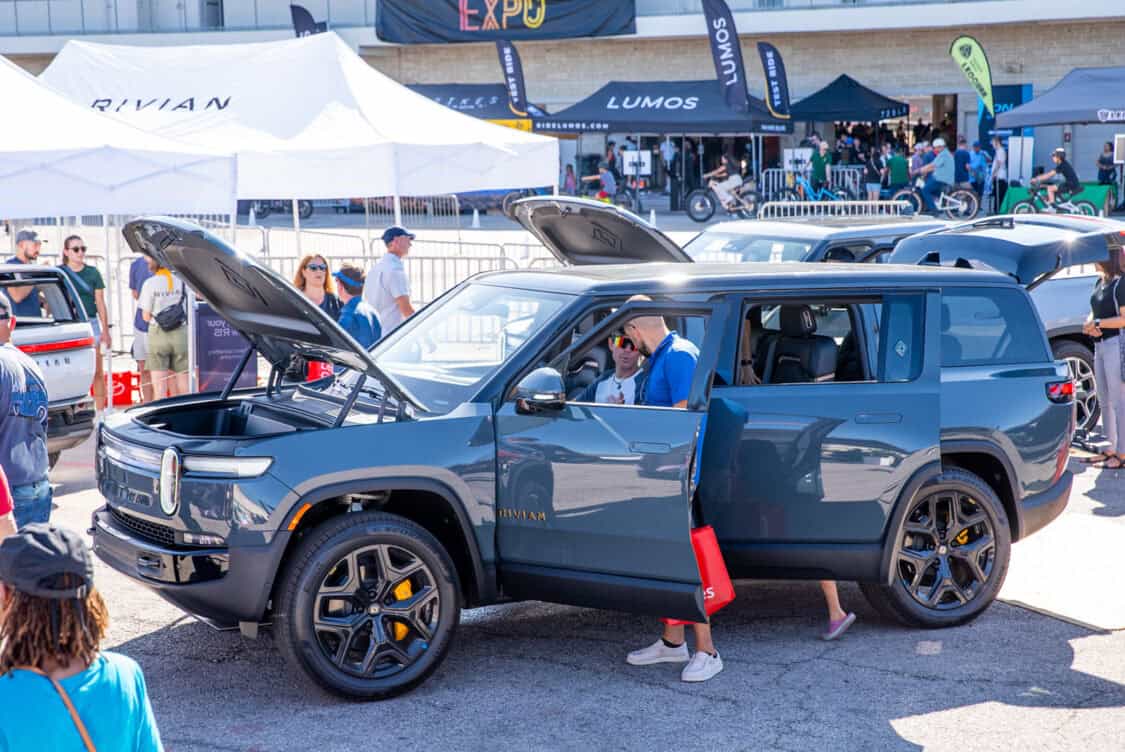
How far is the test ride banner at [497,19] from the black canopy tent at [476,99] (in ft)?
9.92

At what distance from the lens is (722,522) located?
21.0 feet

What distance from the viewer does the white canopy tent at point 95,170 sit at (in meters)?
12.3

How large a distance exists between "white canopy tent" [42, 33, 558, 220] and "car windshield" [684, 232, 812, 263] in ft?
15.7

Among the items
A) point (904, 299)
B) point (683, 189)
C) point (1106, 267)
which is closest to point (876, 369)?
point (904, 299)

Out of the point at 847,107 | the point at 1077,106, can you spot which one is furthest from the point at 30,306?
the point at 847,107

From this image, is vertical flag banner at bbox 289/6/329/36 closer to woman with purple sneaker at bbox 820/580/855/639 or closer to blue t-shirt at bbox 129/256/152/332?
blue t-shirt at bbox 129/256/152/332

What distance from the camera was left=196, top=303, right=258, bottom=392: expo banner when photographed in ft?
38.6

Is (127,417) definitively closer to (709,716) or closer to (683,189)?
(709,716)

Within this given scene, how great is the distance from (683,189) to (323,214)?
426 inches

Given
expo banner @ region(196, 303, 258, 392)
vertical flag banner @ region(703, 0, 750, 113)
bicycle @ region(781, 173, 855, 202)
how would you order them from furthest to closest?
vertical flag banner @ region(703, 0, 750, 113) → bicycle @ region(781, 173, 855, 202) → expo banner @ region(196, 303, 258, 392)

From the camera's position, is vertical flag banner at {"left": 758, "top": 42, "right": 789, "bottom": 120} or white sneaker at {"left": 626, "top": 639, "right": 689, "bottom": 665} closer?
white sneaker at {"left": 626, "top": 639, "right": 689, "bottom": 665}

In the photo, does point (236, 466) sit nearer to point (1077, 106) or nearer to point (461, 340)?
point (461, 340)

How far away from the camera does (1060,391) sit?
7.25 m

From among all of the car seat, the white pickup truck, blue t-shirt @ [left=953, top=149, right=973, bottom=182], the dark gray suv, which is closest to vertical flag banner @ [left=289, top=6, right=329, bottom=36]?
blue t-shirt @ [left=953, top=149, right=973, bottom=182]
